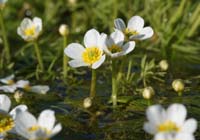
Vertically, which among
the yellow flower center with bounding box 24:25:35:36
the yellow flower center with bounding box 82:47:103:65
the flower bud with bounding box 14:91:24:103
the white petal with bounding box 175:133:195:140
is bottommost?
the white petal with bounding box 175:133:195:140

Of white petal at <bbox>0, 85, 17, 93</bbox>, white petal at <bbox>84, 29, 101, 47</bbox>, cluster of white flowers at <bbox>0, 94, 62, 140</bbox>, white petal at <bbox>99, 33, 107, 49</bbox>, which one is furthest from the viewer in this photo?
white petal at <bbox>0, 85, 17, 93</bbox>

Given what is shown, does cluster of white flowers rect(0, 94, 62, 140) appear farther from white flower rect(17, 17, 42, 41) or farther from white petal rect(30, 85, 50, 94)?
white flower rect(17, 17, 42, 41)

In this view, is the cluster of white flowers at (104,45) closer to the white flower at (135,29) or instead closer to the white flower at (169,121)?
the white flower at (135,29)

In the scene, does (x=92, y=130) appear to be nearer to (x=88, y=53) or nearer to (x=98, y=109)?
(x=98, y=109)

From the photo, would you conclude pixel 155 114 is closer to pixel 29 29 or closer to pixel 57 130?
pixel 57 130

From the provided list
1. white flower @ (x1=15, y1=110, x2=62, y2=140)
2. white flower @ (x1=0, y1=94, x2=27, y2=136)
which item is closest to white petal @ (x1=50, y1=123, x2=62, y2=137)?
white flower @ (x1=15, y1=110, x2=62, y2=140)

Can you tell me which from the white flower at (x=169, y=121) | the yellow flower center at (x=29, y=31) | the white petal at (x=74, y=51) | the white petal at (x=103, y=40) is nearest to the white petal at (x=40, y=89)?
the yellow flower center at (x=29, y=31)

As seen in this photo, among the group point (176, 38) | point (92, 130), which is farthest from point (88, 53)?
point (176, 38)
